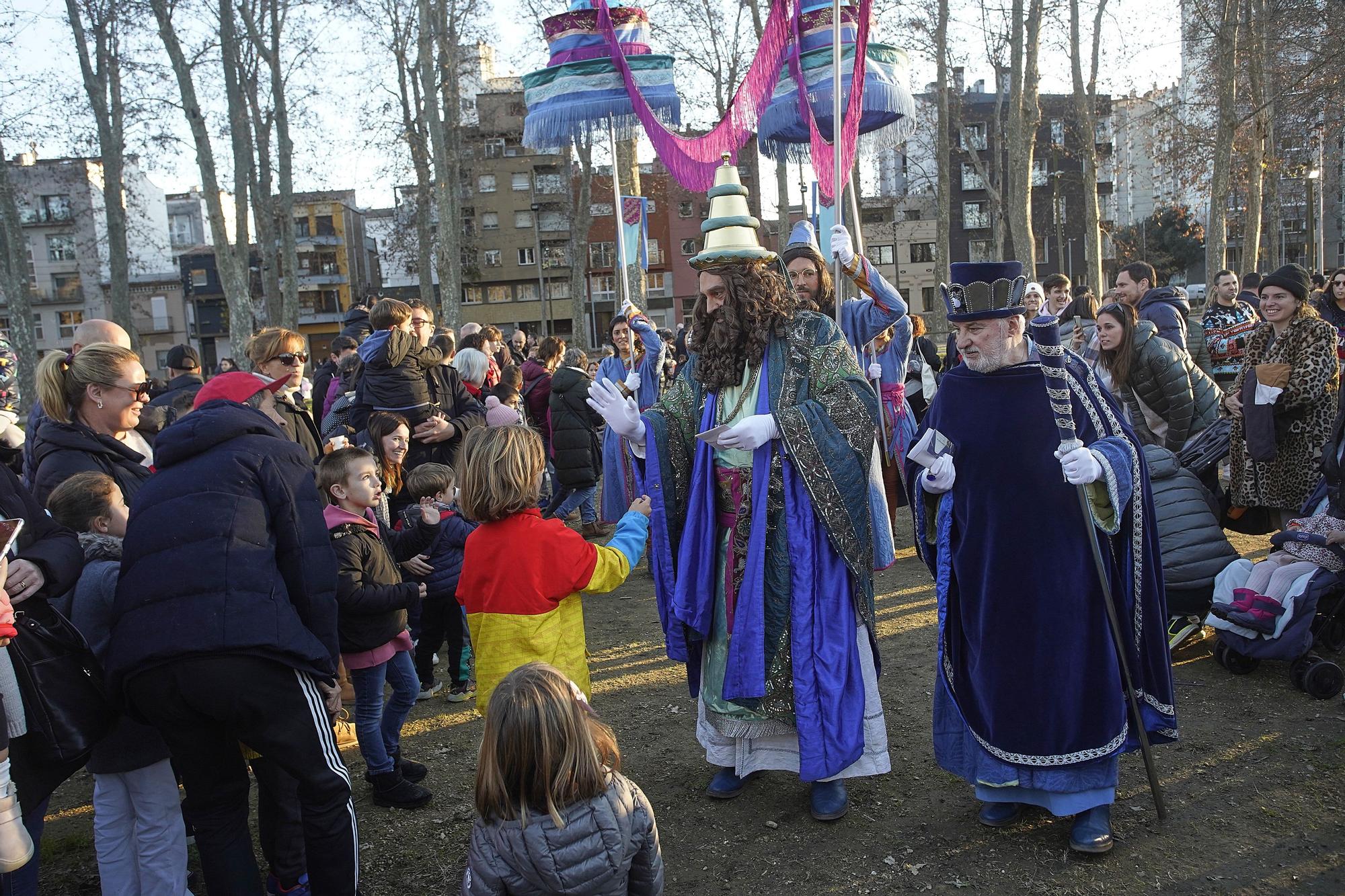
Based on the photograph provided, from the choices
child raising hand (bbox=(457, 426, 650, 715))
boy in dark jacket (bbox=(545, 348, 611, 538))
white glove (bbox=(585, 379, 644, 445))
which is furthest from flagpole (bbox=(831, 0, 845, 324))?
boy in dark jacket (bbox=(545, 348, 611, 538))

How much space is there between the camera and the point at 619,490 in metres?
7.50

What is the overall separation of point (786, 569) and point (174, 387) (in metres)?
5.35

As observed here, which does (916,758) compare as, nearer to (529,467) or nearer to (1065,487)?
(1065,487)

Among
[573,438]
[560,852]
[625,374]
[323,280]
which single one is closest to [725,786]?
[560,852]

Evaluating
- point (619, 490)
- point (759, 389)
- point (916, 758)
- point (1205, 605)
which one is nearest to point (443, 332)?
point (619, 490)

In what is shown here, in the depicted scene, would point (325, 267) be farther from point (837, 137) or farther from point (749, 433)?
point (749, 433)

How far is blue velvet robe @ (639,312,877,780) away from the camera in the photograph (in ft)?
11.3

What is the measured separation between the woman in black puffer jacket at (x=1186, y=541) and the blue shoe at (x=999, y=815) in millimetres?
1838

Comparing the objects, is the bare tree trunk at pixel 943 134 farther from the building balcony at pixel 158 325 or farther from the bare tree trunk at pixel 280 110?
the building balcony at pixel 158 325

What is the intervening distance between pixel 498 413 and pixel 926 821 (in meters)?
4.99

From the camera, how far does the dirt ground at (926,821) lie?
10.3 feet

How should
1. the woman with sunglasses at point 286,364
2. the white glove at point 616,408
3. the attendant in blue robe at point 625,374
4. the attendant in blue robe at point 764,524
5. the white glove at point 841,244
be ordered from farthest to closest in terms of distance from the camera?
the attendant in blue robe at point 625,374 < the woman with sunglasses at point 286,364 < the white glove at point 841,244 < the white glove at point 616,408 < the attendant in blue robe at point 764,524

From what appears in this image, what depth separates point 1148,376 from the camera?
5.85 m

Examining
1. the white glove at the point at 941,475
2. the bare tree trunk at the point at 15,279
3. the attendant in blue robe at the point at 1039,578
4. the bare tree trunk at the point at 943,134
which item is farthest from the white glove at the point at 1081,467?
the bare tree trunk at the point at 15,279
